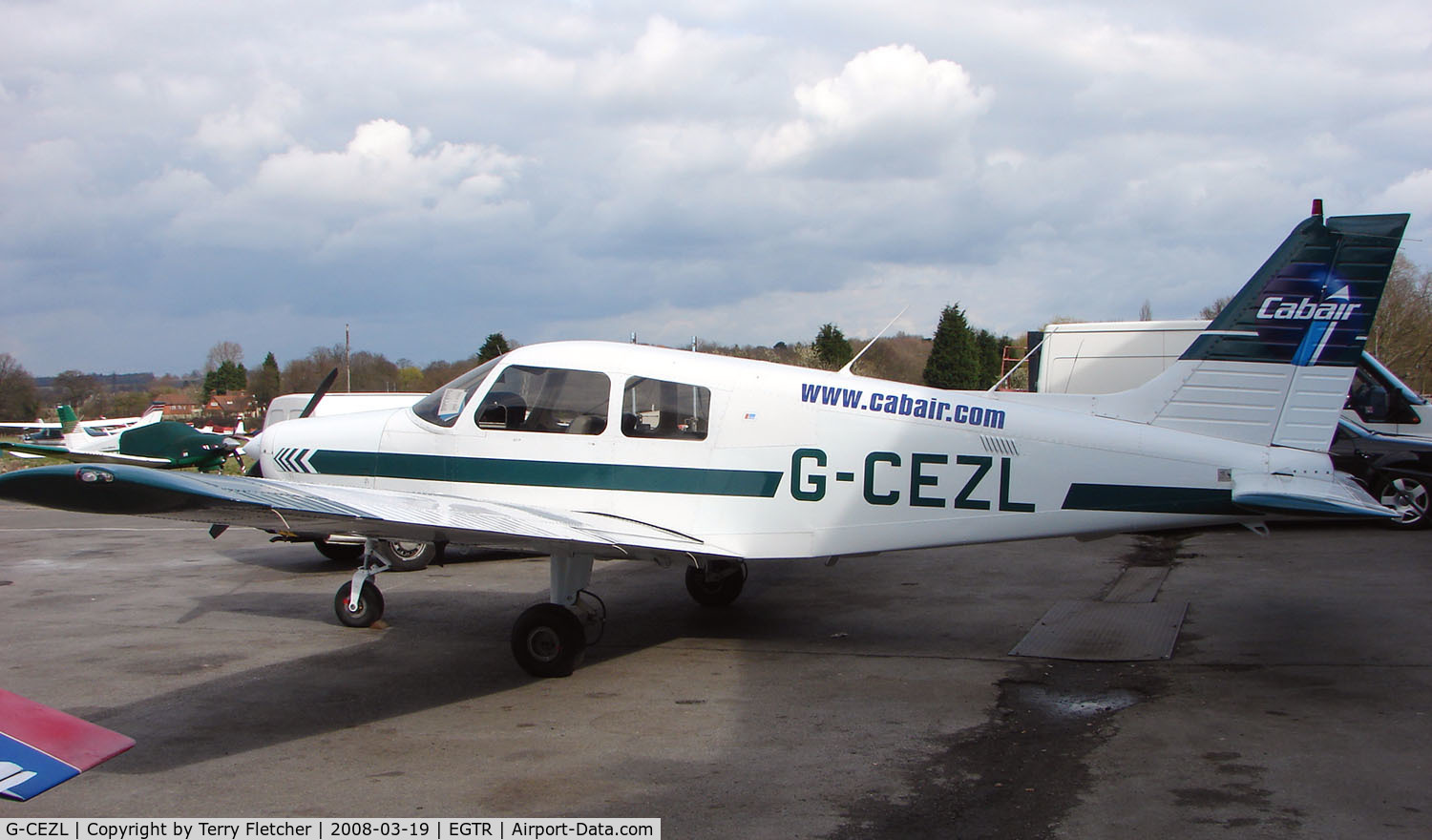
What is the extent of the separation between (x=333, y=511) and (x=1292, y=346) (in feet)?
21.2

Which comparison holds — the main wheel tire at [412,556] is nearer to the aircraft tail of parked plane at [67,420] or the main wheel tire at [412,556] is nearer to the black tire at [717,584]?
the black tire at [717,584]

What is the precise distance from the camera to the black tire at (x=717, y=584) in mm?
9656

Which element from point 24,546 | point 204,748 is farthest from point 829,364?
point 204,748

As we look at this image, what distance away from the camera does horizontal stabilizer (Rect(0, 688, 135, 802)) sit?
265 cm

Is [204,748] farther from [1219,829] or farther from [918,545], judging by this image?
[1219,829]

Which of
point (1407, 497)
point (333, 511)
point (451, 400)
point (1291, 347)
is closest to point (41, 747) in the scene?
point (333, 511)

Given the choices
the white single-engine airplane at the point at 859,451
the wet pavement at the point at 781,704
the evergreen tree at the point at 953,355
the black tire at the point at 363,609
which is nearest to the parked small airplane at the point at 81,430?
the wet pavement at the point at 781,704

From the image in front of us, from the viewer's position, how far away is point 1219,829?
438 centimetres

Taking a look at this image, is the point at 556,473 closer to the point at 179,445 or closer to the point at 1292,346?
the point at 1292,346

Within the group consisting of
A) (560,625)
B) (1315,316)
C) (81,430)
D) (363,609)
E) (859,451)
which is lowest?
(363,609)

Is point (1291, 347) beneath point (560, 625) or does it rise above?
above

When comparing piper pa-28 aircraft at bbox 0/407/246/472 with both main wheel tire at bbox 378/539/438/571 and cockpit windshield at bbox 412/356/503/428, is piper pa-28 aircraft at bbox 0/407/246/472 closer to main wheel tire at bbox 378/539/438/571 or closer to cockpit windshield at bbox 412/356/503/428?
main wheel tire at bbox 378/539/438/571

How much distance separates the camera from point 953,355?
44.9m

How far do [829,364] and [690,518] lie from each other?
28542 mm
